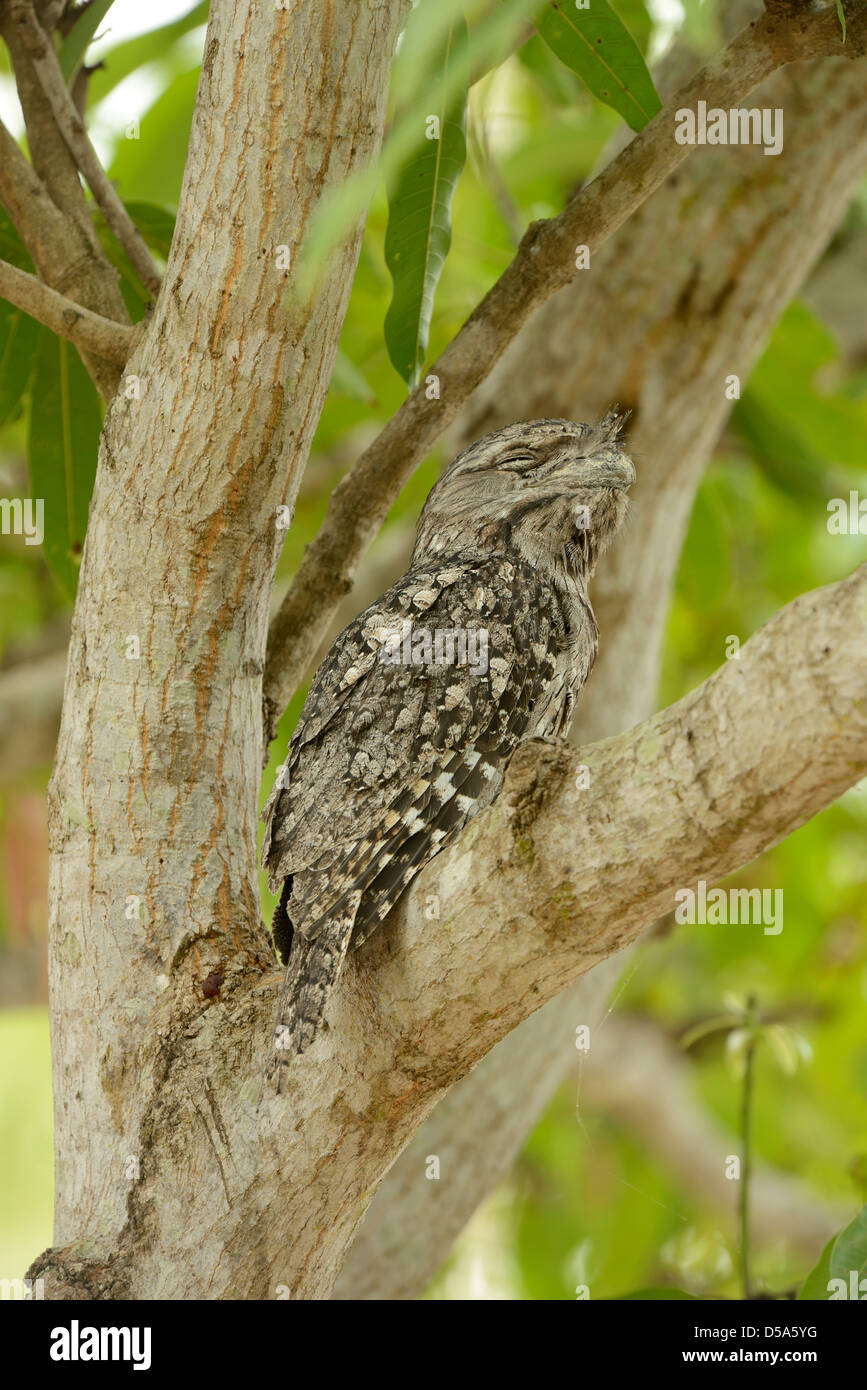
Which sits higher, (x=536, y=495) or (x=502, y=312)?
(x=502, y=312)

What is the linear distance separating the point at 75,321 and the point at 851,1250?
2490 millimetres

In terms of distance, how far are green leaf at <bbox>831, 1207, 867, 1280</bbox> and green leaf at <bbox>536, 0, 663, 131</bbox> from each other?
7.73 feet

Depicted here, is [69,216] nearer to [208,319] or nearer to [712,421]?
[208,319]

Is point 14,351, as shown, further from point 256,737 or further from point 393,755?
point 393,755

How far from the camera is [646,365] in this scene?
4309 millimetres

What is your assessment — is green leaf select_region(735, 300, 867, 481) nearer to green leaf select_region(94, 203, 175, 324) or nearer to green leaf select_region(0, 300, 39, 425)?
green leaf select_region(94, 203, 175, 324)

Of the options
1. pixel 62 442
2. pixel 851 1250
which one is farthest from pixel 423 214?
pixel 851 1250

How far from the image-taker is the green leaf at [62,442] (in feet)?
11.8

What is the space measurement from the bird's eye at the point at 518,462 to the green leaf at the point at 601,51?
807 mm

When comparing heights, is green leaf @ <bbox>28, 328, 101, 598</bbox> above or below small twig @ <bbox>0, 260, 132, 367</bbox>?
above

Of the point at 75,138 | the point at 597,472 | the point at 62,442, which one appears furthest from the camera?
the point at 62,442

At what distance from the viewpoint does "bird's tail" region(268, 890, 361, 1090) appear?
2.20 m

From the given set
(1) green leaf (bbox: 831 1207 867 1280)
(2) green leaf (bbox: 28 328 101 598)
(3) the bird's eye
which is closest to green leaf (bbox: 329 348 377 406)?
(2) green leaf (bbox: 28 328 101 598)
